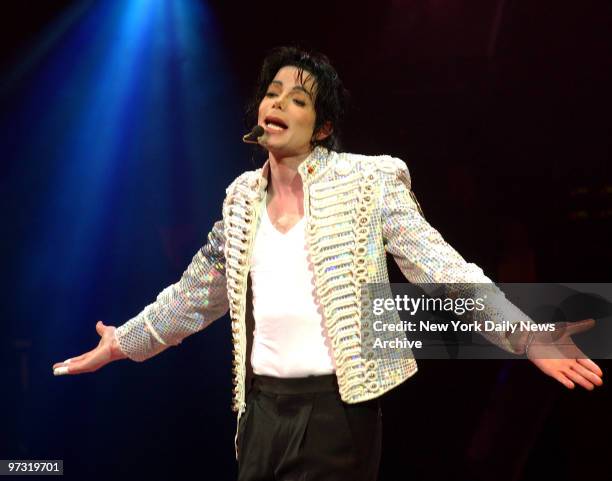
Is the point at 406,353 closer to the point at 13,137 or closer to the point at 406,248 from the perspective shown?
the point at 406,248

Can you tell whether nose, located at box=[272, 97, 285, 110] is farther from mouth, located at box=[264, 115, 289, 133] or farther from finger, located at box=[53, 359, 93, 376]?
finger, located at box=[53, 359, 93, 376]

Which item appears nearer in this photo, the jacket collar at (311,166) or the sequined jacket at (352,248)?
the sequined jacket at (352,248)

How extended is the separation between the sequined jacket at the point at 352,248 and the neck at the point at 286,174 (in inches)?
1.4

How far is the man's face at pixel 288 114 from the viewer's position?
2.11 meters

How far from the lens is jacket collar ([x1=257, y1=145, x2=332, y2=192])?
209 centimetres

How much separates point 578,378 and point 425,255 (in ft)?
1.49

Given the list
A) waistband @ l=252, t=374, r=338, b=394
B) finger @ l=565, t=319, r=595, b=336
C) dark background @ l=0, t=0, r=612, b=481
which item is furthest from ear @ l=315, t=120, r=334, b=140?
dark background @ l=0, t=0, r=612, b=481

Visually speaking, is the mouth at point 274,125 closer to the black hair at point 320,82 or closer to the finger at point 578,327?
the black hair at point 320,82

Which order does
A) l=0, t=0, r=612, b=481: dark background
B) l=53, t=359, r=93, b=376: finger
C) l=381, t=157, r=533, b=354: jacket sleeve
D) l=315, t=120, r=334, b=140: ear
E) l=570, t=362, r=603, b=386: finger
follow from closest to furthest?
l=570, t=362, r=603, b=386: finger < l=381, t=157, r=533, b=354: jacket sleeve < l=315, t=120, r=334, b=140: ear < l=53, t=359, r=93, b=376: finger < l=0, t=0, r=612, b=481: dark background

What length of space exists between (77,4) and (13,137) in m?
0.65

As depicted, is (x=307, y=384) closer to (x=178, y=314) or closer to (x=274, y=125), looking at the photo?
(x=178, y=314)

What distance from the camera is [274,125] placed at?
83.3 inches

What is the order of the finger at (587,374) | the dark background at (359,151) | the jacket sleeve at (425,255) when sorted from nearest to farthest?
the finger at (587,374), the jacket sleeve at (425,255), the dark background at (359,151)

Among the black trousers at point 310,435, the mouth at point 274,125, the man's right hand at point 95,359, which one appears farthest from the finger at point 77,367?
the mouth at point 274,125
